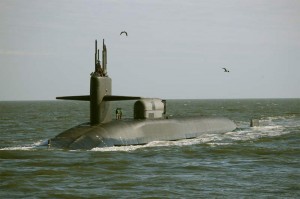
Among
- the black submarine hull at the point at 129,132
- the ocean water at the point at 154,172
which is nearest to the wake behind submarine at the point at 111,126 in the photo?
the black submarine hull at the point at 129,132

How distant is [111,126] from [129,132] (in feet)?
4.65

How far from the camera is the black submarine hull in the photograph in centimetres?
3080

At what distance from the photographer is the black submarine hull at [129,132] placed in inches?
1212

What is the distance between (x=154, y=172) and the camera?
24.2m

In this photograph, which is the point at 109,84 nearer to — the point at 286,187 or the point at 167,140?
the point at 167,140

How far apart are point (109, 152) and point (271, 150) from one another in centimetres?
1035

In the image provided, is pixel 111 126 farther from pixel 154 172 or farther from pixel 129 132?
pixel 154 172

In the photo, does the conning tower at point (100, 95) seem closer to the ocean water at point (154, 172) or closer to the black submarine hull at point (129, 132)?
the black submarine hull at point (129, 132)

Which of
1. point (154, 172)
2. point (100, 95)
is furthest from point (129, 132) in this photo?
point (154, 172)

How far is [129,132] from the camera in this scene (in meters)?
33.8

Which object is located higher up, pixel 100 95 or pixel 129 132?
pixel 100 95

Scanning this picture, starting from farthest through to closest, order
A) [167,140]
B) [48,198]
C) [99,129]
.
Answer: [167,140]
[99,129]
[48,198]

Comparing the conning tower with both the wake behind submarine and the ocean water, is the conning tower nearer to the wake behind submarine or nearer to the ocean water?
the wake behind submarine

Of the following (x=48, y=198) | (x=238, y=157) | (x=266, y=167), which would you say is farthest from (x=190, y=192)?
(x=238, y=157)
